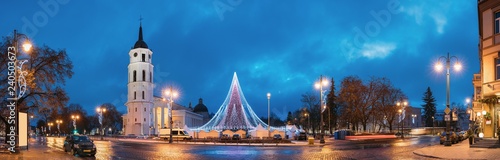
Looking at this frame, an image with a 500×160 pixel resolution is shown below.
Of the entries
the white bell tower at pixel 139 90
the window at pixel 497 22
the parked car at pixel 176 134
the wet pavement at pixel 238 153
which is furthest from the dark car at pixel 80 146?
the white bell tower at pixel 139 90

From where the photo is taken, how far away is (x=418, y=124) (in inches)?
5773

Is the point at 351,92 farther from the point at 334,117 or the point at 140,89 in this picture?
the point at 140,89

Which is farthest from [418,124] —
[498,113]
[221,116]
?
[498,113]

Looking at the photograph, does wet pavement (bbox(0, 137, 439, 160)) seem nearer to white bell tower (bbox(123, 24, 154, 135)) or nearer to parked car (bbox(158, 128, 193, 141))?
parked car (bbox(158, 128, 193, 141))

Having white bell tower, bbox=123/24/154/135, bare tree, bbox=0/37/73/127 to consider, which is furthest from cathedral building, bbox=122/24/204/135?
bare tree, bbox=0/37/73/127

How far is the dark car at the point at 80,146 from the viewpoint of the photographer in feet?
93.9

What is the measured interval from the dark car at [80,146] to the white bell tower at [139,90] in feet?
272

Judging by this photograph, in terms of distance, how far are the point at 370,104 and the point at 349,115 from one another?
3.72 m

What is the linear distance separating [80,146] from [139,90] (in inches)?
3450

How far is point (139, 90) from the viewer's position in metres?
115

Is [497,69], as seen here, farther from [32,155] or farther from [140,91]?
[140,91]

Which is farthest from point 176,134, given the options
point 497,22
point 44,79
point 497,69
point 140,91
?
point 140,91

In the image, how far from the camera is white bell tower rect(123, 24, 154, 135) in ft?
373

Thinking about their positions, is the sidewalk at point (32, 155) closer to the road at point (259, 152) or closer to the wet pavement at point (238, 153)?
Answer: the wet pavement at point (238, 153)
